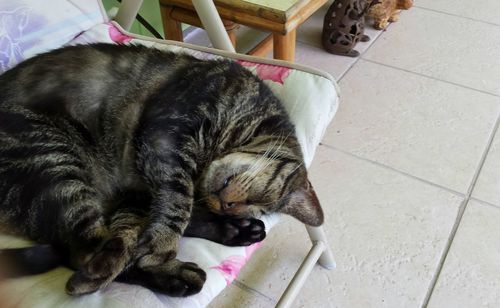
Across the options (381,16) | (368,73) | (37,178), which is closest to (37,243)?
(37,178)

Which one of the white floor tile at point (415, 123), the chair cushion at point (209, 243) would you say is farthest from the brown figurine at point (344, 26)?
the chair cushion at point (209, 243)

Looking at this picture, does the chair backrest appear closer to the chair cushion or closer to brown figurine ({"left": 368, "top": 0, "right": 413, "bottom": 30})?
the chair cushion

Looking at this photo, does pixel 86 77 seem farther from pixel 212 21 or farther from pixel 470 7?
pixel 470 7

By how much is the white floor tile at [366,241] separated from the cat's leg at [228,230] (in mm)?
455

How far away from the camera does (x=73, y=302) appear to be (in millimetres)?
685

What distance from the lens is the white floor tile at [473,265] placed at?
1.21m

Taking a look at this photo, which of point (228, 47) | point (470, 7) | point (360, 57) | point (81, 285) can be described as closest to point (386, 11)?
point (360, 57)

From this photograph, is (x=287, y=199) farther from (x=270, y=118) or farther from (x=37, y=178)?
(x=37, y=178)

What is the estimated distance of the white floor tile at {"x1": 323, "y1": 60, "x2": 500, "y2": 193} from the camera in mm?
1555

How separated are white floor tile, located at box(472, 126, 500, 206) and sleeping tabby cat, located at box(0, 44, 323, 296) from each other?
2.45 feet

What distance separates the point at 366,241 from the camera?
4.41 feet

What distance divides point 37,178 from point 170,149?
0.24m

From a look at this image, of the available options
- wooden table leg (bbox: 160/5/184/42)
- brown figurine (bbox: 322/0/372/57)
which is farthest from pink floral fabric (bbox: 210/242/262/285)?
brown figurine (bbox: 322/0/372/57)

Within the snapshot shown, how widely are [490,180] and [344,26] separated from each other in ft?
2.85
